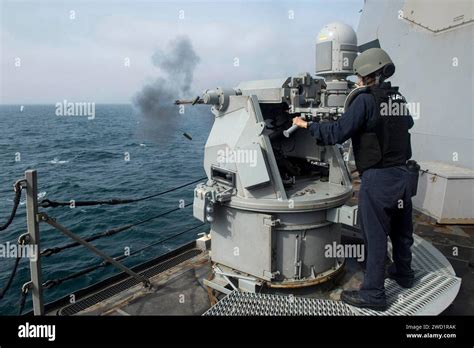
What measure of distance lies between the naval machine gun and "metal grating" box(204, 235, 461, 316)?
30cm

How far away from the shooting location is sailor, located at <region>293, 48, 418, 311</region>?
3.13 m

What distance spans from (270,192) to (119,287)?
215 cm

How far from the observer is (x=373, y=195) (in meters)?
3.22

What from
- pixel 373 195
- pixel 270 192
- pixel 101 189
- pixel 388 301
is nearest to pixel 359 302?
pixel 388 301

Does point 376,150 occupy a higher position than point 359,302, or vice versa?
point 376,150

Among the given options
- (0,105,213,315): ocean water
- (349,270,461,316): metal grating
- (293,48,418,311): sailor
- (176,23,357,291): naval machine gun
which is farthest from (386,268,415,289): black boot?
(0,105,213,315): ocean water

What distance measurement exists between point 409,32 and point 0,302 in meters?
9.76

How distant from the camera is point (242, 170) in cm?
382

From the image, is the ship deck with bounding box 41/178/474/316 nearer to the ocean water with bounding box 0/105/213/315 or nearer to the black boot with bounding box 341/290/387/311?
the black boot with bounding box 341/290/387/311

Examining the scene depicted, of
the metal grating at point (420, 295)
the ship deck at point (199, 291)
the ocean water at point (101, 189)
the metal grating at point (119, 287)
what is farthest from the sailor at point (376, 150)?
the ocean water at point (101, 189)

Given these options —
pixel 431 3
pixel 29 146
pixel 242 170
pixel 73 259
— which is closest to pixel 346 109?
pixel 242 170

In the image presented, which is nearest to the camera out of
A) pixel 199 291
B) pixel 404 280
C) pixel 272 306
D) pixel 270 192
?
pixel 272 306

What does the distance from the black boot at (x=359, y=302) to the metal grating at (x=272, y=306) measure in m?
0.06

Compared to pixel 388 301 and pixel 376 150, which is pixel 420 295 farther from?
pixel 376 150
